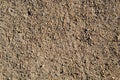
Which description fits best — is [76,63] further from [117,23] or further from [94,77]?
[117,23]

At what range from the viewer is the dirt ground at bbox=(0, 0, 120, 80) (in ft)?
9.93

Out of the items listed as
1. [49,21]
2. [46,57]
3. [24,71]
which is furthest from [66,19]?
[24,71]

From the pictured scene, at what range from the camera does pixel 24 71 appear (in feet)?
9.95

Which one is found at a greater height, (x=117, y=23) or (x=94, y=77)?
(x=117, y=23)

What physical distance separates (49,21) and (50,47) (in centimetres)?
21

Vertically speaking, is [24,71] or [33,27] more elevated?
[33,27]

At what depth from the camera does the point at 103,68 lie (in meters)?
3.02

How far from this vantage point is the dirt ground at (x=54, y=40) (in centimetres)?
303

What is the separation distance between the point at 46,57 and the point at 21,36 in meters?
0.26

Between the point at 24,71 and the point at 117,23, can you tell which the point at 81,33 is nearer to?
the point at 117,23

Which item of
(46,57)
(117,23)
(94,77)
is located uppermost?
(117,23)

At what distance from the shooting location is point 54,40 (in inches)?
119

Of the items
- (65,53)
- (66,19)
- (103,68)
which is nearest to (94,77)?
(103,68)

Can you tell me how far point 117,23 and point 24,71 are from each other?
832 millimetres
